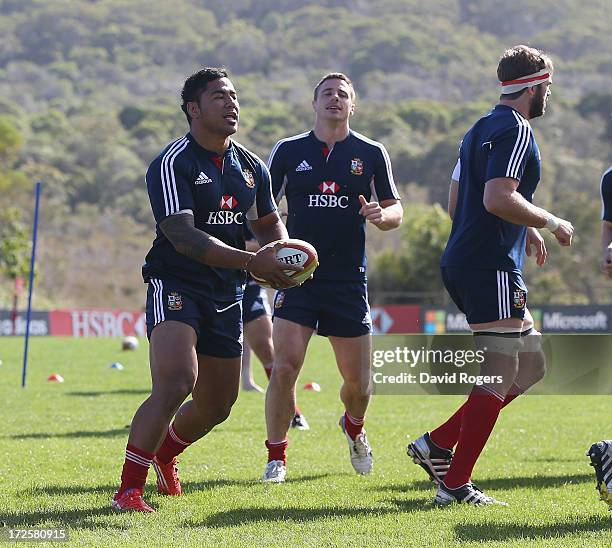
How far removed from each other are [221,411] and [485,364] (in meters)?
1.54

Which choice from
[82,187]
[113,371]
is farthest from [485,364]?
[82,187]

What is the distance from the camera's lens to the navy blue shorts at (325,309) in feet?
25.3

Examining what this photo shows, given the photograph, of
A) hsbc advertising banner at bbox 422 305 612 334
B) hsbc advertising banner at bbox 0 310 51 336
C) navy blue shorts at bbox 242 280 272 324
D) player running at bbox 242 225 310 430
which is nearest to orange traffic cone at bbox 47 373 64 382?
navy blue shorts at bbox 242 280 272 324

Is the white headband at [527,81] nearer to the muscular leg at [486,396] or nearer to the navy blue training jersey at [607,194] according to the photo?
Result: the navy blue training jersey at [607,194]

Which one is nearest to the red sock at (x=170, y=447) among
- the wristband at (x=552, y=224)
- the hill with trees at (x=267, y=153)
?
the wristband at (x=552, y=224)

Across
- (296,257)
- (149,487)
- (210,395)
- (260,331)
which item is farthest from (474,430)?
(260,331)

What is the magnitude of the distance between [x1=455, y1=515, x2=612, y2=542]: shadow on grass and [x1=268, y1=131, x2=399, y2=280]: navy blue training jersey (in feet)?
8.20

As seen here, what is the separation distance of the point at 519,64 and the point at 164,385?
2579mm

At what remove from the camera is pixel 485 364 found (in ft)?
20.8

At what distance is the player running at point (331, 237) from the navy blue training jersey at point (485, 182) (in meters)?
1.19

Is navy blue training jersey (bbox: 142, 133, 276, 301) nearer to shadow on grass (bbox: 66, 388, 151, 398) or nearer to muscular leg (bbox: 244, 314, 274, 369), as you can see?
muscular leg (bbox: 244, 314, 274, 369)

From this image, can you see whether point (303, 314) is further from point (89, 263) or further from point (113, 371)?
point (89, 263)

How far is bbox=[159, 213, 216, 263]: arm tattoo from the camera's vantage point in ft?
19.4

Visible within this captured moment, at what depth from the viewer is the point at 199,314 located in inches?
248
